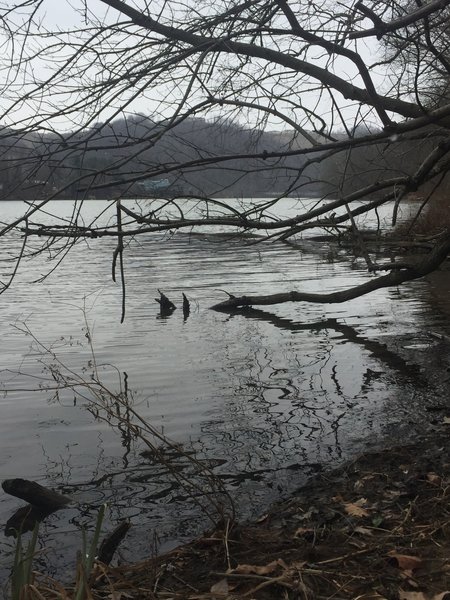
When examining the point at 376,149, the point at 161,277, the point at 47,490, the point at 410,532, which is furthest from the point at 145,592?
the point at 161,277

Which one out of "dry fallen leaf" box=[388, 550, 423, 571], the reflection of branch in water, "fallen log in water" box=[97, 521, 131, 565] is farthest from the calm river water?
"dry fallen leaf" box=[388, 550, 423, 571]

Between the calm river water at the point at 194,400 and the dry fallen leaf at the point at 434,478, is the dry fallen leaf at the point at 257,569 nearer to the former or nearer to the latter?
the calm river water at the point at 194,400

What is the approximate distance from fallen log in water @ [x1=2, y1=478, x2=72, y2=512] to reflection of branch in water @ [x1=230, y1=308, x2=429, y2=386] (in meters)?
5.39

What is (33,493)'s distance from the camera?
551 cm

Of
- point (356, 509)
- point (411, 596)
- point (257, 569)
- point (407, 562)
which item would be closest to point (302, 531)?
point (356, 509)

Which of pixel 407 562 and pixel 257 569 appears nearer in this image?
pixel 407 562

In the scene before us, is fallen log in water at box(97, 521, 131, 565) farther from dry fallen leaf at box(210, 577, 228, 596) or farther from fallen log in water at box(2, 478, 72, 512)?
fallen log in water at box(2, 478, 72, 512)

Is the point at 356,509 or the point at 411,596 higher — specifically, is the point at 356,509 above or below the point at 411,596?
below

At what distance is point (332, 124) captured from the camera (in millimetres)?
7176

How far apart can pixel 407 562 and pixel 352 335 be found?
960cm

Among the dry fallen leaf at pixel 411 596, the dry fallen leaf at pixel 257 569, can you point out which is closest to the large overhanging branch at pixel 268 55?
the dry fallen leaf at pixel 257 569

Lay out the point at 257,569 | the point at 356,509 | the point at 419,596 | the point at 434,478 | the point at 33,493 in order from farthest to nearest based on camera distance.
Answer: the point at 33,493, the point at 434,478, the point at 356,509, the point at 257,569, the point at 419,596

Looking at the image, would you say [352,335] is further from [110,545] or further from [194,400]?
[110,545]

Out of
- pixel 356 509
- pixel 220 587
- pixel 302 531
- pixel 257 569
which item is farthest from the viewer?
pixel 356 509
